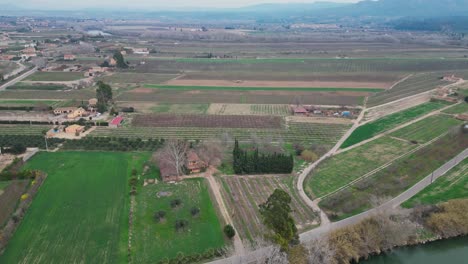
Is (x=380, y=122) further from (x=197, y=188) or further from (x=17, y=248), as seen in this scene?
(x=17, y=248)

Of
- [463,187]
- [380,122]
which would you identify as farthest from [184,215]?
[380,122]

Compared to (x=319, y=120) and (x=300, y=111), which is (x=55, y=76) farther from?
(x=319, y=120)

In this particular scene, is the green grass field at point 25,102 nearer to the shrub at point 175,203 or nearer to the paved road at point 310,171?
the shrub at point 175,203

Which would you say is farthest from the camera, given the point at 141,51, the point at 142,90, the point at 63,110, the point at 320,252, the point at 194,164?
the point at 141,51

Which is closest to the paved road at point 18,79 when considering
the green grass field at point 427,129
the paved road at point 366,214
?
the paved road at point 366,214

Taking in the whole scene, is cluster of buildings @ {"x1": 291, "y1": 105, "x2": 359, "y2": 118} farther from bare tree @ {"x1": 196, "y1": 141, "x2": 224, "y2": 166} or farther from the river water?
the river water

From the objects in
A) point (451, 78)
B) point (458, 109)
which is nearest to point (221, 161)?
point (458, 109)

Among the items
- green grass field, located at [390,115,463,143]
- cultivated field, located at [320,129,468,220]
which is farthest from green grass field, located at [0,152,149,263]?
green grass field, located at [390,115,463,143]
